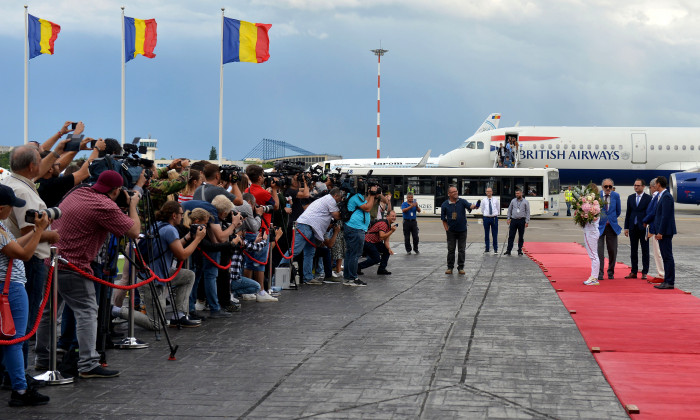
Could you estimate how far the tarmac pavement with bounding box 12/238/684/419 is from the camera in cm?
593

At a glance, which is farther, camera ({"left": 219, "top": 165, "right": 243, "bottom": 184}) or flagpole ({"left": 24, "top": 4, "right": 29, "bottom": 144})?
flagpole ({"left": 24, "top": 4, "right": 29, "bottom": 144})

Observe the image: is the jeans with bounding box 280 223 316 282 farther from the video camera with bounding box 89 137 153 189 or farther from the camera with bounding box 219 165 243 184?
the video camera with bounding box 89 137 153 189

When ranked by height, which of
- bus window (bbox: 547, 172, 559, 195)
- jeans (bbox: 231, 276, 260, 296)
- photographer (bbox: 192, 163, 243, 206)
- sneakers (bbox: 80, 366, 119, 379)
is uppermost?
bus window (bbox: 547, 172, 559, 195)

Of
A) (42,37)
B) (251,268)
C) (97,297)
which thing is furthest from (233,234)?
(42,37)

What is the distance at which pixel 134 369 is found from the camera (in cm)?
727

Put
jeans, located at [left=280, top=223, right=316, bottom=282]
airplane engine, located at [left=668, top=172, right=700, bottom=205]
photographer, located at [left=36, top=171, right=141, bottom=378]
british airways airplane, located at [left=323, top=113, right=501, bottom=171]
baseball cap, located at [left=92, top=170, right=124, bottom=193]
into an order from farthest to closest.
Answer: british airways airplane, located at [left=323, top=113, right=501, bottom=171] → airplane engine, located at [left=668, top=172, right=700, bottom=205] → jeans, located at [left=280, top=223, right=316, bottom=282] → baseball cap, located at [left=92, top=170, right=124, bottom=193] → photographer, located at [left=36, top=171, right=141, bottom=378]

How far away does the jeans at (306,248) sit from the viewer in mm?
13469

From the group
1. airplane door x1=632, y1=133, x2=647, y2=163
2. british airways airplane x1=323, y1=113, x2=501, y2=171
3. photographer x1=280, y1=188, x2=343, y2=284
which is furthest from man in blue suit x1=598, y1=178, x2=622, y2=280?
british airways airplane x1=323, y1=113, x2=501, y2=171

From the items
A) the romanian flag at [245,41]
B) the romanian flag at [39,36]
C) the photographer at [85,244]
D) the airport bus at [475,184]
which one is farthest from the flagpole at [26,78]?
the photographer at [85,244]

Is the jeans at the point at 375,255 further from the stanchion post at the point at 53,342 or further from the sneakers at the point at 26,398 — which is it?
the sneakers at the point at 26,398

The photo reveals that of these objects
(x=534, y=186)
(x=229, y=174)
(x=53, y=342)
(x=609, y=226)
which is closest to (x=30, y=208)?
(x=53, y=342)

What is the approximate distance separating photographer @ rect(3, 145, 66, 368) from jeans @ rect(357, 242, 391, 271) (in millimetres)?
9193

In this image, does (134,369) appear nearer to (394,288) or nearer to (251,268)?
(251,268)

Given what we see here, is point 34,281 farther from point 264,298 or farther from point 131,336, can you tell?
point 264,298
